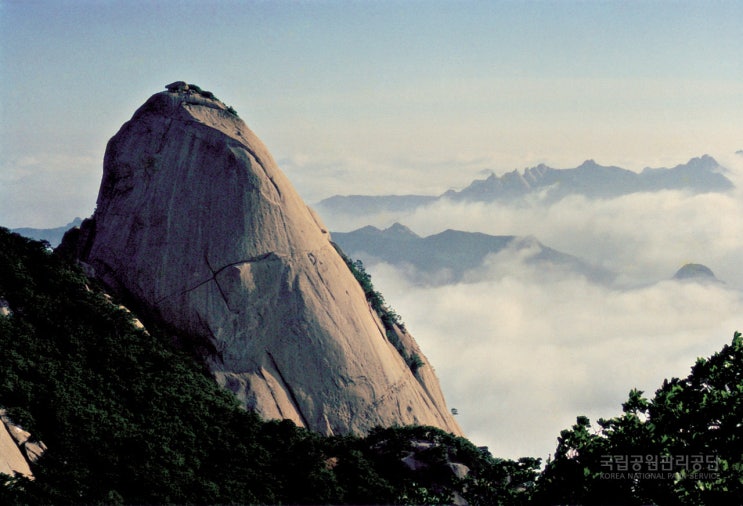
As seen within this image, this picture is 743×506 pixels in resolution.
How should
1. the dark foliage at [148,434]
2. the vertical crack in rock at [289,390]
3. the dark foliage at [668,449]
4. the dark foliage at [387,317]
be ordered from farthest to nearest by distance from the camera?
1. the dark foliage at [387,317]
2. the vertical crack in rock at [289,390]
3. the dark foliage at [148,434]
4. the dark foliage at [668,449]

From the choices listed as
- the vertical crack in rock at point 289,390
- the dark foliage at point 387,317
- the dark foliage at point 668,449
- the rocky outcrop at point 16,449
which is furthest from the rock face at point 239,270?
the dark foliage at point 668,449

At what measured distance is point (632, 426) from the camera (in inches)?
840

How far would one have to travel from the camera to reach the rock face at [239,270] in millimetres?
36000

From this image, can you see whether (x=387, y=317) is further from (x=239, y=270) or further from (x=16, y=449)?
(x=16, y=449)

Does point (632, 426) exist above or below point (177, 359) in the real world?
below

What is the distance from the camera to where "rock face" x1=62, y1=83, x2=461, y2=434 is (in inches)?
1417

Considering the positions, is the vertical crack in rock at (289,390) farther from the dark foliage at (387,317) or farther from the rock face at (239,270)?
the dark foliage at (387,317)

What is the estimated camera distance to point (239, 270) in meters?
36.2

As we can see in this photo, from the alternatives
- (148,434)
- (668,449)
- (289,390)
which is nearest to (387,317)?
(289,390)

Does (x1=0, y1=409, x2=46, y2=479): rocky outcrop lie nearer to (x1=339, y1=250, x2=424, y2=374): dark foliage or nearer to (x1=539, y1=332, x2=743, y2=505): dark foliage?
(x1=539, y1=332, x2=743, y2=505): dark foliage

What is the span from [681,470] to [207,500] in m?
15.4

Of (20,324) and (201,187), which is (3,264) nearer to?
(20,324)

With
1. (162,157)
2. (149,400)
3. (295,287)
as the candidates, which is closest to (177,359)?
(149,400)

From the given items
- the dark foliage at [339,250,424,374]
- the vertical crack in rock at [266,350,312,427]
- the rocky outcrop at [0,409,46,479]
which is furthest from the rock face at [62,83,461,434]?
the rocky outcrop at [0,409,46,479]
